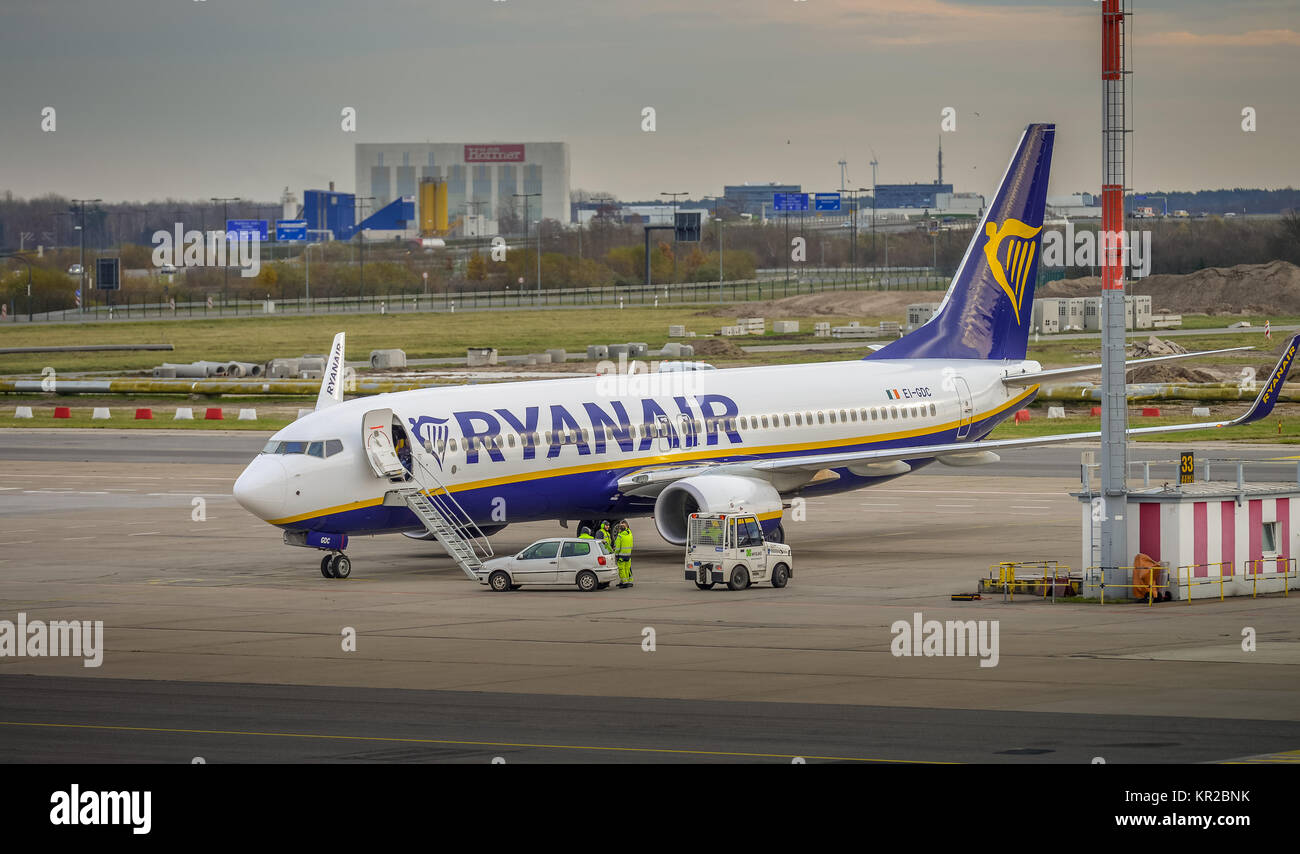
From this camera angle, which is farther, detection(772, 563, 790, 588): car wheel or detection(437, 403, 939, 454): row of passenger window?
detection(437, 403, 939, 454): row of passenger window

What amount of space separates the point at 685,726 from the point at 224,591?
69.0 ft

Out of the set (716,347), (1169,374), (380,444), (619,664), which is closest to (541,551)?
(380,444)

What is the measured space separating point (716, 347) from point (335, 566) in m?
95.7

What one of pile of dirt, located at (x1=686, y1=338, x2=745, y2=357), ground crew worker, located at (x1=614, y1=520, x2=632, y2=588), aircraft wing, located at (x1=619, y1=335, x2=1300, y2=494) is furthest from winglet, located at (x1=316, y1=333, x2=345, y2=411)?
pile of dirt, located at (x1=686, y1=338, x2=745, y2=357)

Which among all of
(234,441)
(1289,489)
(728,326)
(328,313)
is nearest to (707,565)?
(1289,489)

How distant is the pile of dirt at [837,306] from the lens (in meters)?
171

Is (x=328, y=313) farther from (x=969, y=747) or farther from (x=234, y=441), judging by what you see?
(x=969, y=747)

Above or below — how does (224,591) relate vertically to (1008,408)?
below

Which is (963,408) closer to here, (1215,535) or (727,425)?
(727,425)

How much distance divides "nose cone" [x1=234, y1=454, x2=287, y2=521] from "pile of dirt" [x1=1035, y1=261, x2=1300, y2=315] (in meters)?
126

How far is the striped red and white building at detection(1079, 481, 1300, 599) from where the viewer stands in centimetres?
4025

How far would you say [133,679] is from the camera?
30.4 metres

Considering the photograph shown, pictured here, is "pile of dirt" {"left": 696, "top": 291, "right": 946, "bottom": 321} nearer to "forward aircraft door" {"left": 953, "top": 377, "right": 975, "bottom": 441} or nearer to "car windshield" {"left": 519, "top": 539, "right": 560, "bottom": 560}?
"forward aircraft door" {"left": 953, "top": 377, "right": 975, "bottom": 441}

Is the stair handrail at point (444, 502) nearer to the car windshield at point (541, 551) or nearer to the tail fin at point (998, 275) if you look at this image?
the car windshield at point (541, 551)
